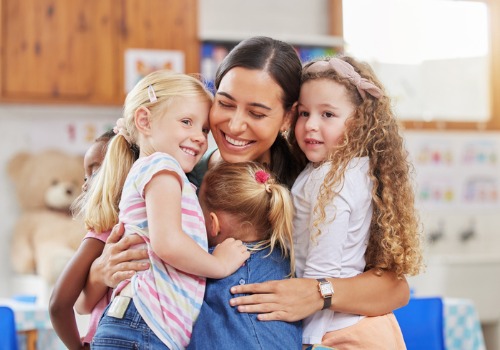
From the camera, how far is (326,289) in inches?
60.1

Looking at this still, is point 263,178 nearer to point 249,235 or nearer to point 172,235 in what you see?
point 249,235

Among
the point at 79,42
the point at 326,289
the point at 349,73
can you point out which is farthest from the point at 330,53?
the point at 326,289

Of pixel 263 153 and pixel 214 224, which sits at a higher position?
pixel 263 153

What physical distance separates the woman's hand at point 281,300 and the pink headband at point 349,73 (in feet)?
1.44

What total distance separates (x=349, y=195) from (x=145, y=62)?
3.15m

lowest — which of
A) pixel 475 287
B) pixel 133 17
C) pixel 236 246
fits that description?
pixel 475 287

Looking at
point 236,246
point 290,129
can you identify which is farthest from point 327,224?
point 290,129

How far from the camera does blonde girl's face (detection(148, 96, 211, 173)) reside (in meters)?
1.56

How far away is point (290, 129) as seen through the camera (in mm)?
1793

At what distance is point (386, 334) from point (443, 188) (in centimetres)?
385

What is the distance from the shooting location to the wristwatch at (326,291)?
1.52 meters

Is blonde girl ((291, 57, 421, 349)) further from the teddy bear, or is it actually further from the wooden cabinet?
the wooden cabinet

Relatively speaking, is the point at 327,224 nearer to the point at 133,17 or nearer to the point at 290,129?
the point at 290,129

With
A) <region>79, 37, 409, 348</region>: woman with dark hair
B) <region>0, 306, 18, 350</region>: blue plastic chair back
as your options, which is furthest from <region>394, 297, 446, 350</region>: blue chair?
<region>0, 306, 18, 350</region>: blue plastic chair back
